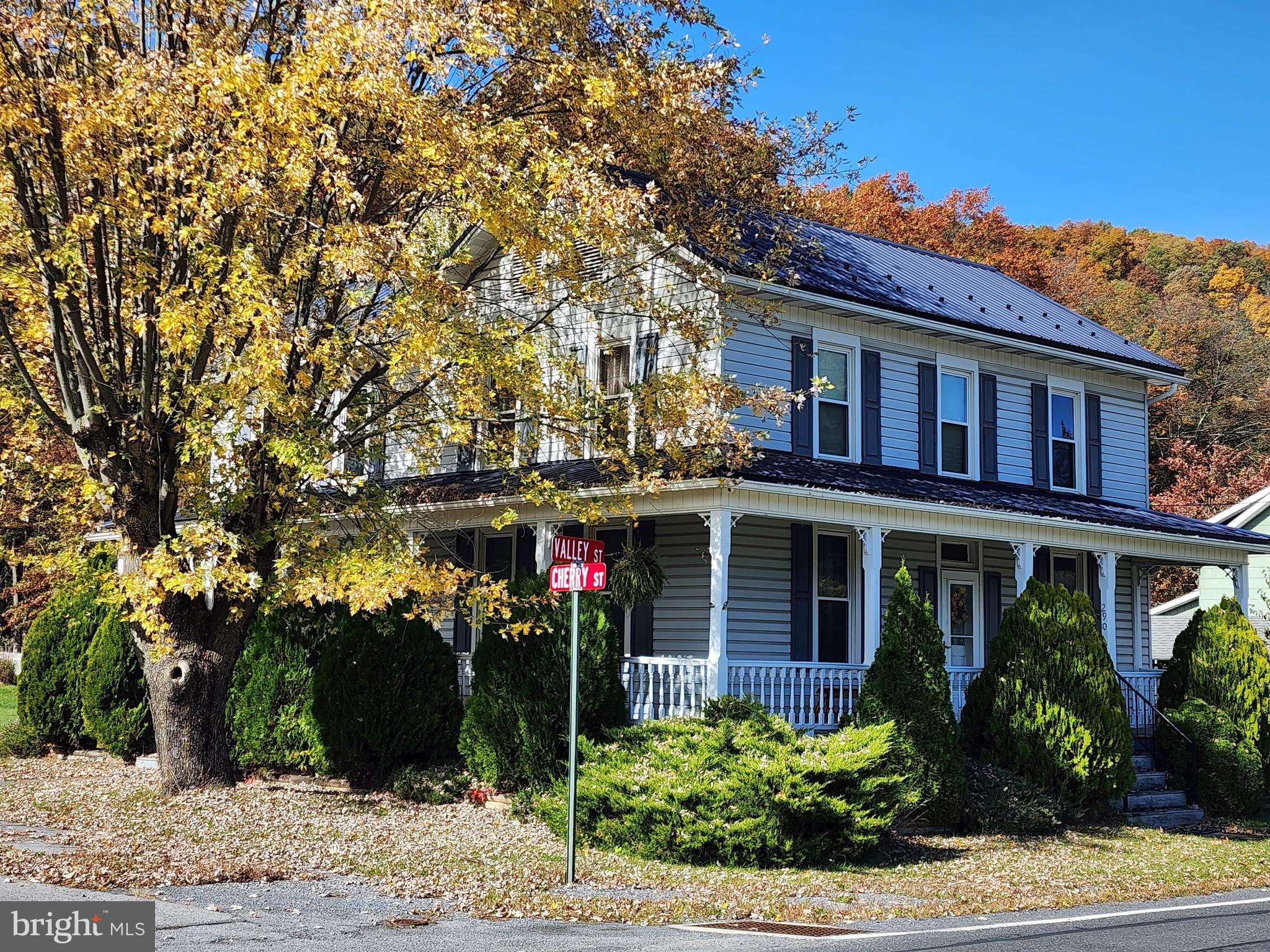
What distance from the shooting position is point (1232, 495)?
4097 centimetres

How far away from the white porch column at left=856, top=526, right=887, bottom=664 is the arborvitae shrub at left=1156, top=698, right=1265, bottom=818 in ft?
17.2

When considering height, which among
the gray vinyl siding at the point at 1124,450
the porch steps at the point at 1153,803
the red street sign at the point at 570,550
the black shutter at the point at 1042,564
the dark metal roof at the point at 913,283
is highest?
the dark metal roof at the point at 913,283

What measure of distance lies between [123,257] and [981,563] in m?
14.4

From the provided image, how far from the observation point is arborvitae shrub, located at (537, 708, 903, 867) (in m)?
13.1

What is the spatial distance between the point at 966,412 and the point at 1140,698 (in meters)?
5.33

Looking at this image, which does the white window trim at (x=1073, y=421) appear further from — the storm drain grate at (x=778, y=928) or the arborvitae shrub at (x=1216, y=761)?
the storm drain grate at (x=778, y=928)

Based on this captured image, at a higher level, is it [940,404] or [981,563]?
[940,404]

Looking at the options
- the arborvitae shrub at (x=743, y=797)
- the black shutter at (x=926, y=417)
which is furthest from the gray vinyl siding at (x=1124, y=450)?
the arborvitae shrub at (x=743, y=797)

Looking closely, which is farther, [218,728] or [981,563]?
[981,563]

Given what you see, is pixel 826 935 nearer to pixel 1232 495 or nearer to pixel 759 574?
pixel 759 574

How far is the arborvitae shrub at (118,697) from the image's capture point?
20250 millimetres

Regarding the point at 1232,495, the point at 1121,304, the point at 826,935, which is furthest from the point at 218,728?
the point at 1121,304

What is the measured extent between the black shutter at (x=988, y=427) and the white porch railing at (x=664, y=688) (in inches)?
276

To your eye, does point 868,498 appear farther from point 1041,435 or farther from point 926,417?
point 1041,435
